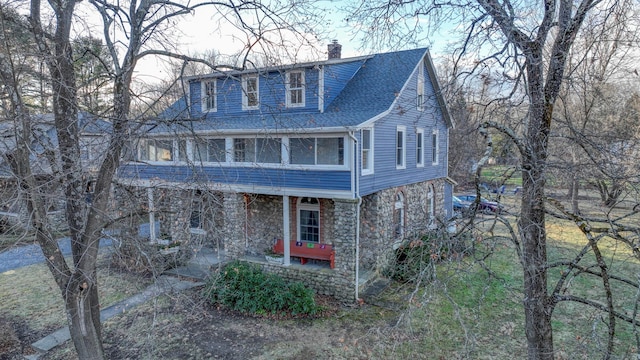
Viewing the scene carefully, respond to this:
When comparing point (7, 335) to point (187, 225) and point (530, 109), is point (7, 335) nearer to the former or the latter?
point (187, 225)

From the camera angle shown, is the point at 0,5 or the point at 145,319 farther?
the point at 145,319

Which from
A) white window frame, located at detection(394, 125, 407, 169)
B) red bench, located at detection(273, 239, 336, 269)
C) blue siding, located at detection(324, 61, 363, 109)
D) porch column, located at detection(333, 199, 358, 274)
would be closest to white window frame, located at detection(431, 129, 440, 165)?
white window frame, located at detection(394, 125, 407, 169)

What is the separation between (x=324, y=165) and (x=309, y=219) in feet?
10.8

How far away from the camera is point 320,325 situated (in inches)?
357

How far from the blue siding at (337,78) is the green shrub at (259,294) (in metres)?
6.09

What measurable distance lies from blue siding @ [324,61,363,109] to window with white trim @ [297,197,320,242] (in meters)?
3.51

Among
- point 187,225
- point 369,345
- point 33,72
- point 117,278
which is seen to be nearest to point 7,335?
point 117,278

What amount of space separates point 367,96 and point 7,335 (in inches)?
453

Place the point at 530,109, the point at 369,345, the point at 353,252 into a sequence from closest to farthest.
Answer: the point at 530,109, the point at 369,345, the point at 353,252

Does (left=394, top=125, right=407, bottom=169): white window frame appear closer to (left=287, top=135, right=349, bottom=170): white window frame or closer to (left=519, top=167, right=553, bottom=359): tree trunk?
(left=287, top=135, right=349, bottom=170): white window frame

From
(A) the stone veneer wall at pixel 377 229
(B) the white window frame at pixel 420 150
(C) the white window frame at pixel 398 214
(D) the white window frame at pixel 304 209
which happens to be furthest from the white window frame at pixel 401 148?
(D) the white window frame at pixel 304 209

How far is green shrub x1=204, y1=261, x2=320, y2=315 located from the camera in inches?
376

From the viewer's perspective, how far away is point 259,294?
9.84 meters

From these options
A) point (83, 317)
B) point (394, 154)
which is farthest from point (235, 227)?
point (83, 317)
